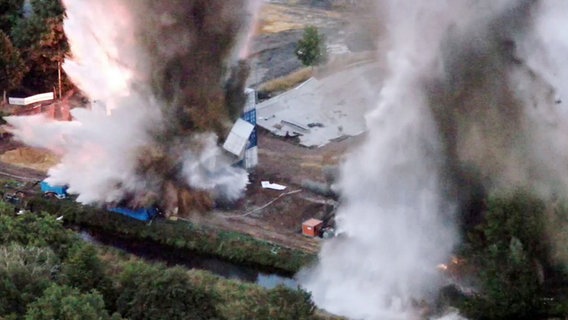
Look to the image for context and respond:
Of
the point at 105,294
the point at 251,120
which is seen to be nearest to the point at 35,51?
the point at 251,120

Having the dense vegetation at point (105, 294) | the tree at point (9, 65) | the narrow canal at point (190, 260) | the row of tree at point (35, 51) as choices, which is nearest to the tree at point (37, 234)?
the dense vegetation at point (105, 294)

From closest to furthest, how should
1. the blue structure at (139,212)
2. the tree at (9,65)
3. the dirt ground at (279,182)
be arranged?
the dirt ground at (279,182)
the blue structure at (139,212)
the tree at (9,65)

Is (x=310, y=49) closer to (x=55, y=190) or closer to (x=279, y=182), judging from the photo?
(x=279, y=182)

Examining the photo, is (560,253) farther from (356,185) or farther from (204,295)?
(204,295)

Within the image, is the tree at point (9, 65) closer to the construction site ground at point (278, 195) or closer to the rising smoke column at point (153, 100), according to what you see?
the construction site ground at point (278, 195)

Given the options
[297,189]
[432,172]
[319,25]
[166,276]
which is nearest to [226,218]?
[297,189]

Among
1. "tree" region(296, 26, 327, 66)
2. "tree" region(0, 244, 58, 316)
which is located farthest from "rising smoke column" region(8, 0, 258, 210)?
"tree" region(296, 26, 327, 66)
